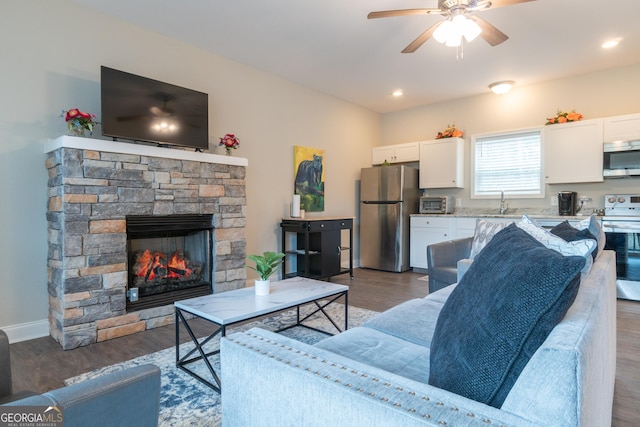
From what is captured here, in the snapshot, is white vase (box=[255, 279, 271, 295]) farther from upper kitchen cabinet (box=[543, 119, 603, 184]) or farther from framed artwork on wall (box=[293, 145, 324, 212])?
upper kitchen cabinet (box=[543, 119, 603, 184])

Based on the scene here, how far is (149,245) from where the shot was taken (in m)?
3.23

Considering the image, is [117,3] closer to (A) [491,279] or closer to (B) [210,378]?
(B) [210,378]

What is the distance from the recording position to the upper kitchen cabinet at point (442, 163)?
5.25m

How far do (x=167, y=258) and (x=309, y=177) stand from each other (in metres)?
2.35

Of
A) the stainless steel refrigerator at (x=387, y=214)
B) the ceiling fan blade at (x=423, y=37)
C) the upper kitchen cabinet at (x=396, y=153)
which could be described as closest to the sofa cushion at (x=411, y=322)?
the ceiling fan blade at (x=423, y=37)

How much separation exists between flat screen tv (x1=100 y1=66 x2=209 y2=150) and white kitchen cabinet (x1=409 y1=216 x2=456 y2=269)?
3.42 metres

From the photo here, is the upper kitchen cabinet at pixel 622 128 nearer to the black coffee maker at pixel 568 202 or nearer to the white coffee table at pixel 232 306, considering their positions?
the black coffee maker at pixel 568 202

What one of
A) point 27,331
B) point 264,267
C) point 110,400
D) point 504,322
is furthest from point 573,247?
point 27,331

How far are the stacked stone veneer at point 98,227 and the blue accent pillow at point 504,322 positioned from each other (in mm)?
2641

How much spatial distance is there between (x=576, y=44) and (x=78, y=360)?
17.4 feet

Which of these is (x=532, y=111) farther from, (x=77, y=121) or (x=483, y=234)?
(x=77, y=121)

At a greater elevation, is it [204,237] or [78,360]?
[204,237]

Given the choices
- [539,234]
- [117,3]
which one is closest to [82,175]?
[117,3]

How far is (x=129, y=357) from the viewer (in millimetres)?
2340
